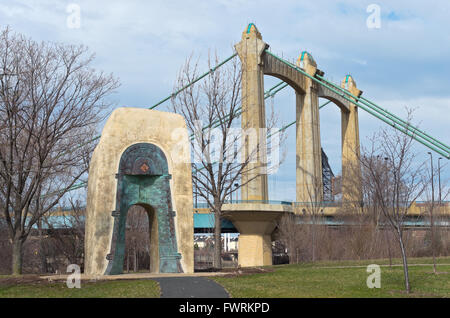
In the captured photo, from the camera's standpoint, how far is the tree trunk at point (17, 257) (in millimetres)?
20656

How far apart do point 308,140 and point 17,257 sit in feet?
102

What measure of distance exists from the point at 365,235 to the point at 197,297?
2145 cm

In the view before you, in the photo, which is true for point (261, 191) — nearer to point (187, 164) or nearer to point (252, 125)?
point (252, 125)

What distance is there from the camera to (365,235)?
31.1 m

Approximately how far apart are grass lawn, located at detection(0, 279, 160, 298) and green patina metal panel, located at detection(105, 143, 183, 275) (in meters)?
2.84

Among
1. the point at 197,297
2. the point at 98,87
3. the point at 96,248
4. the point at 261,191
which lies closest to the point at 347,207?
the point at 261,191

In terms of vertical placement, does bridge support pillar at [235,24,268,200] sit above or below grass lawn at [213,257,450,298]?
above

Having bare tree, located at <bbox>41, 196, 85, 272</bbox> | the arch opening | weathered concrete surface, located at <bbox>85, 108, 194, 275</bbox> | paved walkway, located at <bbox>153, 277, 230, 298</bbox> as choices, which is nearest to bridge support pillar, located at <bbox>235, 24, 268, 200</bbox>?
the arch opening

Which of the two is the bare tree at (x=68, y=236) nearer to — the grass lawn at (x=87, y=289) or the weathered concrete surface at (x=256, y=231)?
the weathered concrete surface at (x=256, y=231)

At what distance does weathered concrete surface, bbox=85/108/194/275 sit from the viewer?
1666 centimetres

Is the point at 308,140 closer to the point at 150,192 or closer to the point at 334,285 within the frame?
the point at 150,192

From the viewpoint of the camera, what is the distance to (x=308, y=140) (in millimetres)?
47031

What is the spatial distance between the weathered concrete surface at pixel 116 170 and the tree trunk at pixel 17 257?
5526 mm

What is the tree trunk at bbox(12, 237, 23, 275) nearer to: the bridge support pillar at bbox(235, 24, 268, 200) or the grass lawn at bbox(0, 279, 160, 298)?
the grass lawn at bbox(0, 279, 160, 298)
